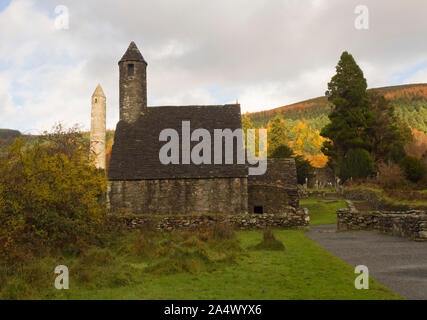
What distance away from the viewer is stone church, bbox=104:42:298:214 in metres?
26.4

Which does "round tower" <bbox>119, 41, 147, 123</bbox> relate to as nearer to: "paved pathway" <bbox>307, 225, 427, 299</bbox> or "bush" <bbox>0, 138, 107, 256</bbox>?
"bush" <bbox>0, 138, 107, 256</bbox>

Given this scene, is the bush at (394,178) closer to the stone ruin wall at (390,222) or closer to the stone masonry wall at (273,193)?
the stone masonry wall at (273,193)

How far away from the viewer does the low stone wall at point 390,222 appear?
15867mm

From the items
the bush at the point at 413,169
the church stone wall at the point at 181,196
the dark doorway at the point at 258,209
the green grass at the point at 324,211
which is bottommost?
the green grass at the point at 324,211

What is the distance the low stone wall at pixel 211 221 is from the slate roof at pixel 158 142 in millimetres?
5907

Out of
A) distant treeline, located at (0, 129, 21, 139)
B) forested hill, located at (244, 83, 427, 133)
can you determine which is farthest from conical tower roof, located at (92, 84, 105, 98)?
forested hill, located at (244, 83, 427, 133)

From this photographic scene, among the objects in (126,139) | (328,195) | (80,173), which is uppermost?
(126,139)

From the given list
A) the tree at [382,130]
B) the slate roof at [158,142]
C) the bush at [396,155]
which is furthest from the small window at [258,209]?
the tree at [382,130]

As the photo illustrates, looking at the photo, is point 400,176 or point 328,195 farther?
point 328,195
